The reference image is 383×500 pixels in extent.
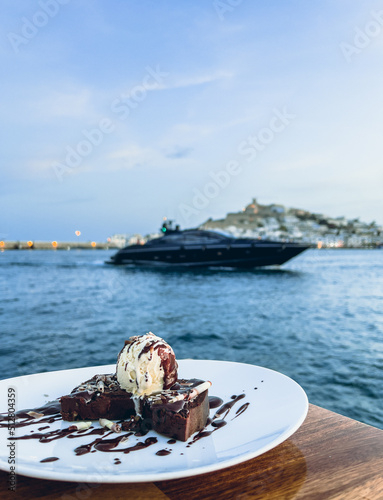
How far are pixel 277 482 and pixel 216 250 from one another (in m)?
36.2

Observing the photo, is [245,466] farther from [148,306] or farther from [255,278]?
[255,278]

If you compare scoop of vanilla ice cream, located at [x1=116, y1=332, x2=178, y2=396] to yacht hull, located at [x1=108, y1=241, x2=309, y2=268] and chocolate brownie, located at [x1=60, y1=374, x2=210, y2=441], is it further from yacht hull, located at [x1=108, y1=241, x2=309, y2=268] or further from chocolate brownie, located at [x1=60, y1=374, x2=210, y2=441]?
yacht hull, located at [x1=108, y1=241, x2=309, y2=268]

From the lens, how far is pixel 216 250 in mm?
36938

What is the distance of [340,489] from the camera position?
32.3 inches

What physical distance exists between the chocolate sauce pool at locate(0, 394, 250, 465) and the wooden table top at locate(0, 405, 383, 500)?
9 cm

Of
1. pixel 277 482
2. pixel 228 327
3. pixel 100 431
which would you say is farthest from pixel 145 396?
pixel 228 327

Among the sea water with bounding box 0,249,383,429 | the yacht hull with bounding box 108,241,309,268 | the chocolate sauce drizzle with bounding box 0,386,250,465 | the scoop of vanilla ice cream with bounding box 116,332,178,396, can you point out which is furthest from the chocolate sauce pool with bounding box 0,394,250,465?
the yacht hull with bounding box 108,241,309,268

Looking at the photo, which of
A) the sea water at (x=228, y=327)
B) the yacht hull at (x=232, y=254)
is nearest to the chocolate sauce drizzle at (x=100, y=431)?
the sea water at (x=228, y=327)

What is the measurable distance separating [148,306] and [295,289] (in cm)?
1221

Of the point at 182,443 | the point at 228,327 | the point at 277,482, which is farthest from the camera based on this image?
the point at 228,327

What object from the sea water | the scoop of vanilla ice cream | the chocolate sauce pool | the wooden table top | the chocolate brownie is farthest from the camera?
the sea water

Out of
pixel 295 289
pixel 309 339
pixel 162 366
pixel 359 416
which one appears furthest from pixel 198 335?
pixel 295 289

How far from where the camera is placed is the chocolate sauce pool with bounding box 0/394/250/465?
100 centimetres

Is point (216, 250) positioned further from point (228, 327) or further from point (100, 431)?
point (100, 431)
